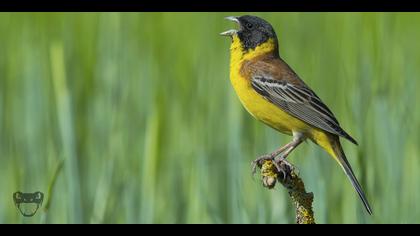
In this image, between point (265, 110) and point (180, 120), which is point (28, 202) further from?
point (180, 120)

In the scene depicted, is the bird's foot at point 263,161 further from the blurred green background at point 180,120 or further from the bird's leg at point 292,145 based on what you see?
the blurred green background at point 180,120

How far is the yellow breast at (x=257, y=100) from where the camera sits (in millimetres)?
5179

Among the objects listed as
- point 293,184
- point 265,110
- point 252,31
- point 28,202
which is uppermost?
point 252,31

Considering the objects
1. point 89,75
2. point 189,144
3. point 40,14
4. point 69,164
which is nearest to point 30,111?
point 89,75

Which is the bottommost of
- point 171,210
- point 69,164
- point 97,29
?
point 171,210

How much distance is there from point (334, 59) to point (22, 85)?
249 cm

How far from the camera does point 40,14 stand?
9688 millimetres

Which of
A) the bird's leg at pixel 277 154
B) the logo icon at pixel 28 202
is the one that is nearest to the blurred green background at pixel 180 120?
the logo icon at pixel 28 202

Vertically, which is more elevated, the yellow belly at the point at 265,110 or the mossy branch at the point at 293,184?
the yellow belly at the point at 265,110

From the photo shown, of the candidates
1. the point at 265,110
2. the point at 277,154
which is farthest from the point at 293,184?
the point at 265,110

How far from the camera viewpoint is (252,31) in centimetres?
556

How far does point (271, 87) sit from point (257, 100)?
33cm

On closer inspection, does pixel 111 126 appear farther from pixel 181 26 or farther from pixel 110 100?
pixel 181 26

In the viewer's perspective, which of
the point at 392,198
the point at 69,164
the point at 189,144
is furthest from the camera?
the point at 189,144
